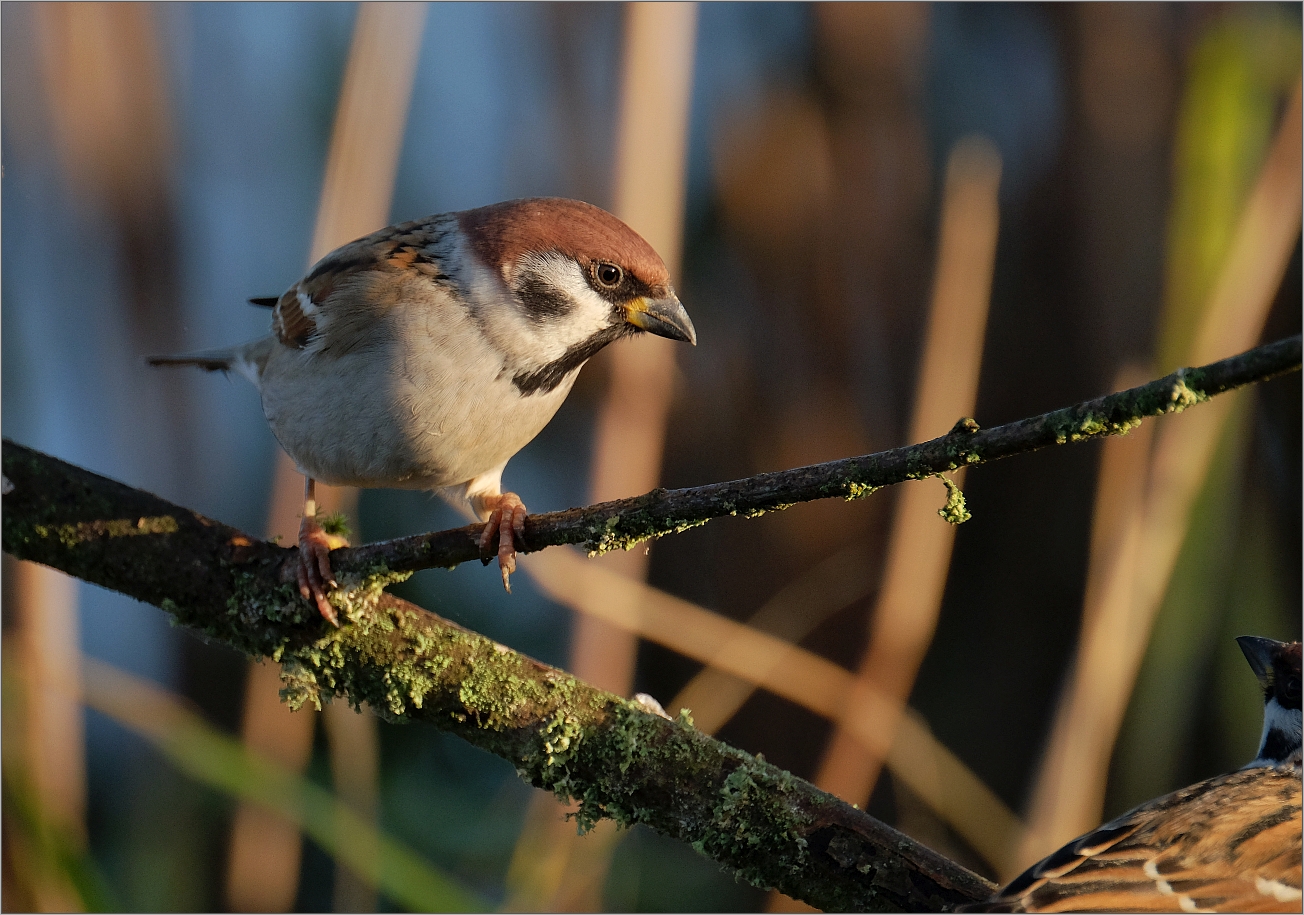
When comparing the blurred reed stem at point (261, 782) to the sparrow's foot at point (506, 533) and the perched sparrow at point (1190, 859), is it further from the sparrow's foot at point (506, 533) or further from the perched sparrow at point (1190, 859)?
the perched sparrow at point (1190, 859)

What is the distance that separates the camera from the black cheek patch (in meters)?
2.19

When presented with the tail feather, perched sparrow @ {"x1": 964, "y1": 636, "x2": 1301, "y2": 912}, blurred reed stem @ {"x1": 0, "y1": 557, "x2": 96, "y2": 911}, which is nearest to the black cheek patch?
the tail feather

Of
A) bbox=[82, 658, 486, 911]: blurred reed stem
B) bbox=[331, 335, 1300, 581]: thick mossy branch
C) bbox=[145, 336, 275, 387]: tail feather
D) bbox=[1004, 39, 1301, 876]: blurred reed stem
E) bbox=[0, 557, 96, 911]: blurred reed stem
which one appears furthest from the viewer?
bbox=[1004, 39, 1301, 876]: blurred reed stem

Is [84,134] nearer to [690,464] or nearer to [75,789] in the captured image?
[75,789]

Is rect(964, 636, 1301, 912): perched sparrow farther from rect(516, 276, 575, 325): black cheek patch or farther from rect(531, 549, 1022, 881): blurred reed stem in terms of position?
rect(516, 276, 575, 325): black cheek patch

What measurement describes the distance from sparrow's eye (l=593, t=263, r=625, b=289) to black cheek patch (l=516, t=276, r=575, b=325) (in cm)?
9

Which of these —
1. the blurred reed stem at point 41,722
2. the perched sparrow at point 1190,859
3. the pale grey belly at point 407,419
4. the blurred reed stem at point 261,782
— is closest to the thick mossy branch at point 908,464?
the pale grey belly at point 407,419

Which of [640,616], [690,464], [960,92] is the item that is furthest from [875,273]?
[640,616]

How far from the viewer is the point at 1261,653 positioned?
8.21ft

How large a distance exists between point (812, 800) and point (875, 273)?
9.32 feet

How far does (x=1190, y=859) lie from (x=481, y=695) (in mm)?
1541

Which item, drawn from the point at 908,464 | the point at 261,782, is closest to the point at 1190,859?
the point at 908,464

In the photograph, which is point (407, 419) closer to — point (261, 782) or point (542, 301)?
point (542, 301)

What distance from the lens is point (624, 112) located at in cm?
330
